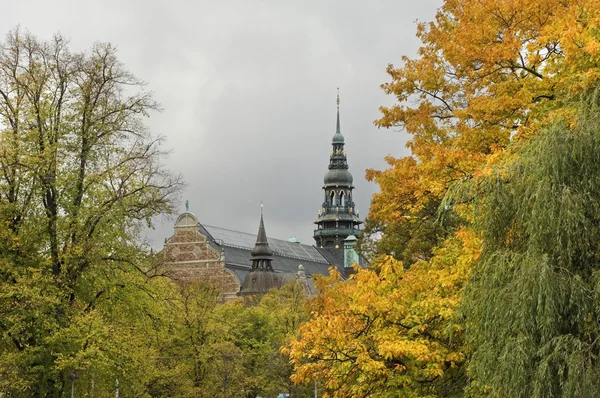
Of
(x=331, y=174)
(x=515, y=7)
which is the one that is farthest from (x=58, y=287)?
(x=331, y=174)

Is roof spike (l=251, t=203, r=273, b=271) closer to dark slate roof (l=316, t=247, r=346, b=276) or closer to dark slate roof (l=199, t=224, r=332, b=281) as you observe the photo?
dark slate roof (l=199, t=224, r=332, b=281)

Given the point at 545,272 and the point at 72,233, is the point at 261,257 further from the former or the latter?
the point at 545,272

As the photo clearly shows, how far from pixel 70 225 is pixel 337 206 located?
5071 inches

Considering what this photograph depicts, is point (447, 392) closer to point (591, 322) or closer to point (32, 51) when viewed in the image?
point (591, 322)

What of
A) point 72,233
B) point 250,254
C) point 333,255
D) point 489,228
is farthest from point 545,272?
point 333,255

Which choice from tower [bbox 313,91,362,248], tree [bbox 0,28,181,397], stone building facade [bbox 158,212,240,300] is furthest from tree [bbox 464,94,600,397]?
tower [bbox 313,91,362,248]

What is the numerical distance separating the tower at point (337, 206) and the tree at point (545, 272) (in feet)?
440

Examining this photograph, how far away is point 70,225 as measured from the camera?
92.6 ft

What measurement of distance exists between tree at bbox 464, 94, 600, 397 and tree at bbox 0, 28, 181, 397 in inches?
568

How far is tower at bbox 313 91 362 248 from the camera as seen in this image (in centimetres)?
15062

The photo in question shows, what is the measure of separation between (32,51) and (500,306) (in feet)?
62.8

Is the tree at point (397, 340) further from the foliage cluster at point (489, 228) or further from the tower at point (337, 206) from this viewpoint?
the tower at point (337, 206)

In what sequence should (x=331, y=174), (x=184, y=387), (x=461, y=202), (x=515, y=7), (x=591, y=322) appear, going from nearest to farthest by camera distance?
(x=591, y=322), (x=461, y=202), (x=515, y=7), (x=184, y=387), (x=331, y=174)

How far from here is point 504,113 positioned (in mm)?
20672
